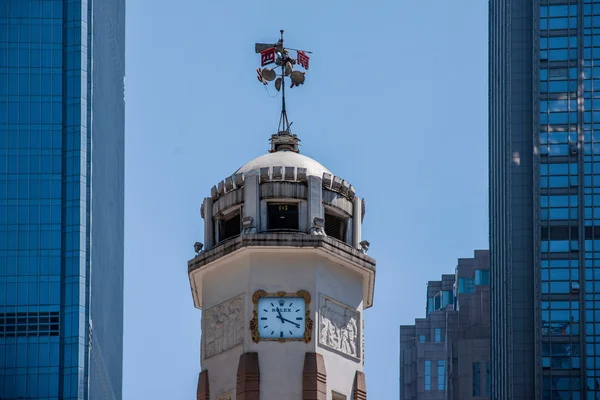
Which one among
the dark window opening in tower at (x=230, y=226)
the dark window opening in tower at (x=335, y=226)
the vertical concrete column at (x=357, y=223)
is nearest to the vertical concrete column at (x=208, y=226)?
the dark window opening in tower at (x=230, y=226)

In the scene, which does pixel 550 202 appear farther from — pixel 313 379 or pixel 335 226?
pixel 313 379

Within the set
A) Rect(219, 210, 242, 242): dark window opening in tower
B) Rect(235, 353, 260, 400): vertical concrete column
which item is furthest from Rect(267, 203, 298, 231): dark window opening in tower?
Rect(235, 353, 260, 400): vertical concrete column

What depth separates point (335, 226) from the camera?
81500 millimetres

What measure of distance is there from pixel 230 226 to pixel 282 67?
7.20 m

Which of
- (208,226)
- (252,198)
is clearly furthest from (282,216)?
(208,226)

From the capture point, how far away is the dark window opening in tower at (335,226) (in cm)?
8100

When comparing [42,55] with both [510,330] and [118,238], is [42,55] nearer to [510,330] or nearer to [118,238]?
[118,238]

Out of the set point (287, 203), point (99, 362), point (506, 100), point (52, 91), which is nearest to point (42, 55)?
point (52, 91)

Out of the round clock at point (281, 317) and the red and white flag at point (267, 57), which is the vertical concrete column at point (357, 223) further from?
the red and white flag at point (267, 57)

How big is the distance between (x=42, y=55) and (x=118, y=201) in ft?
84.2

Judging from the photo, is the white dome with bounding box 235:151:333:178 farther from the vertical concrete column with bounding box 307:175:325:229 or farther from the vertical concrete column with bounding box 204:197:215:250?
the vertical concrete column with bounding box 204:197:215:250

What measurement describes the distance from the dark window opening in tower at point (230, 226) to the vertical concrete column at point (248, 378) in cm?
586

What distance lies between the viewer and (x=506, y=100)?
626 feet

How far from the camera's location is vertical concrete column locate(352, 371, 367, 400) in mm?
78250
